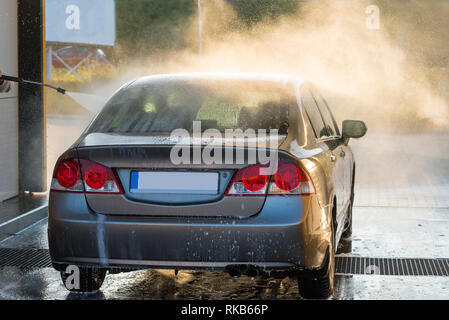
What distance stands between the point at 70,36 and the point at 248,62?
57.2 ft

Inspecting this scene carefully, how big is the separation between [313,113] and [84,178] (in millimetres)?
1814

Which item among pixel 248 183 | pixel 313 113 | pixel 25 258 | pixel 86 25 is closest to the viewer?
pixel 248 183

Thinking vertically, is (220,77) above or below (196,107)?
above

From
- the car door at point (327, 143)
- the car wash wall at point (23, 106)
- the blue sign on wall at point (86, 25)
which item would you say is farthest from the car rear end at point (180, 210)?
the blue sign on wall at point (86, 25)

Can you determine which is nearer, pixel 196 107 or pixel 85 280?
pixel 85 280

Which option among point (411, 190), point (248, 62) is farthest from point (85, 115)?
point (411, 190)

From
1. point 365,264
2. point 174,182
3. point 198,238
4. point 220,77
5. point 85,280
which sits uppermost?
point 220,77

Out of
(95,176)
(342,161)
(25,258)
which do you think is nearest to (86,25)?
(25,258)

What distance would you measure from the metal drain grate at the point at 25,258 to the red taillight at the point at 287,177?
2359 mm

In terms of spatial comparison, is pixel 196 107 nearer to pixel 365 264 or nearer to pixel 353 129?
pixel 353 129

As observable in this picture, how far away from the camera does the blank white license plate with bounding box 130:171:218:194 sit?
14.3ft

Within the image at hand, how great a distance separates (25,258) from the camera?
6.30m

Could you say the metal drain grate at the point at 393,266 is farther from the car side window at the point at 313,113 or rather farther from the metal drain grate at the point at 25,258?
the metal drain grate at the point at 25,258

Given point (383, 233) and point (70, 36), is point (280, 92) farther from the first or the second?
point (70, 36)
